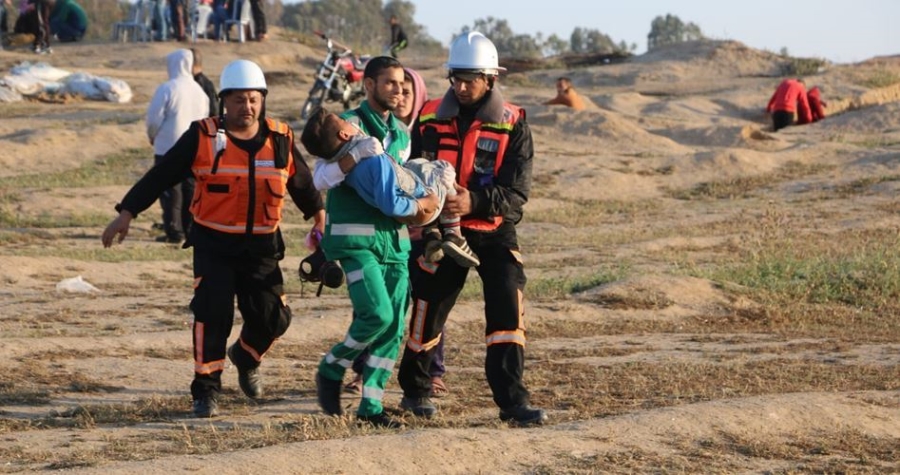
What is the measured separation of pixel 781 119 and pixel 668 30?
117 ft

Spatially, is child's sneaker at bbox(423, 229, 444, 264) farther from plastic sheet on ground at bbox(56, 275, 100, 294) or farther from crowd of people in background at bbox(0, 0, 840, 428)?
plastic sheet on ground at bbox(56, 275, 100, 294)

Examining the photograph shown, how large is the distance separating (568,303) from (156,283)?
3.37 m

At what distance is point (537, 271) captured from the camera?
13562mm

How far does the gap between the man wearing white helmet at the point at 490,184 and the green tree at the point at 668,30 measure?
172ft

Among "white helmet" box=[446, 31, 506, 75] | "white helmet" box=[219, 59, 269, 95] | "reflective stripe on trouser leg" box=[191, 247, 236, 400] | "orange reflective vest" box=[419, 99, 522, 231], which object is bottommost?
"reflective stripe on trouser leg" box=[191, 247, 236, 400]

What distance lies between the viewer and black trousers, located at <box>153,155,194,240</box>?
13.8 meters

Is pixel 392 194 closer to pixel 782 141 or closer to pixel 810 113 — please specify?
pixel 782 141

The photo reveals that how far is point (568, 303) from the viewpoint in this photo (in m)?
11.2

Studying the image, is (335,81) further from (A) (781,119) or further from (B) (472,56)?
(B) (472,56)

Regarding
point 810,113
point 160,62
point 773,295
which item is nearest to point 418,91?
point 773,295

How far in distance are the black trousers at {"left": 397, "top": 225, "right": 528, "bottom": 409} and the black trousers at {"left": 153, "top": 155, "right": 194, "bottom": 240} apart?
6881 millimetres

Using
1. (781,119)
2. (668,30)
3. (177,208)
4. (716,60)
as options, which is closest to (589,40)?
(668,30)

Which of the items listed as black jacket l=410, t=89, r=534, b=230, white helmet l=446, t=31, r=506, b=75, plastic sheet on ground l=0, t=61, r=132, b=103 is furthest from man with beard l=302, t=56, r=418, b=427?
plastic sheet on ground l=0, t=61, r=132, b=103

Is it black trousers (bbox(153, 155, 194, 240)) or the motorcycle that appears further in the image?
the motorcycle
